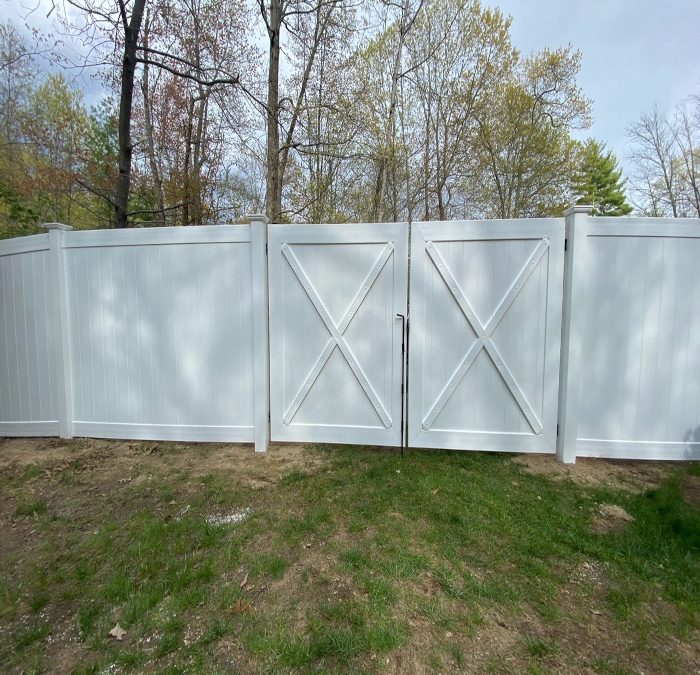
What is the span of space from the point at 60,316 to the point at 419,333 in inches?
143

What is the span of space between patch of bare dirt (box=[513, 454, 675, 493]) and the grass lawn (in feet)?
0.07

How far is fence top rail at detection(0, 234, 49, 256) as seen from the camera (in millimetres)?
3658

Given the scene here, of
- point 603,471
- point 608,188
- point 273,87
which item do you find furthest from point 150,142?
point 608,188

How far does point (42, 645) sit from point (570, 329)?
12.8ft

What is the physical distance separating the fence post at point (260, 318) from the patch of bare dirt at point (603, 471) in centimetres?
245

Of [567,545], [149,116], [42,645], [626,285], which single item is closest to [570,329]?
[626,285]

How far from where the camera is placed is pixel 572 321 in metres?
3.07

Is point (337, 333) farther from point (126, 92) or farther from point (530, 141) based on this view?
point (530, 141)

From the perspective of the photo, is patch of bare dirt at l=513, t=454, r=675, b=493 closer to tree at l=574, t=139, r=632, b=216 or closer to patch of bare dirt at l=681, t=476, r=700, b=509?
patch of bare dirt at l=681, t=476, r=700, b=509

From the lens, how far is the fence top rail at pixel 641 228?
3031 millimetres

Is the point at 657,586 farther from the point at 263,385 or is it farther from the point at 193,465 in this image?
the point at 193,465

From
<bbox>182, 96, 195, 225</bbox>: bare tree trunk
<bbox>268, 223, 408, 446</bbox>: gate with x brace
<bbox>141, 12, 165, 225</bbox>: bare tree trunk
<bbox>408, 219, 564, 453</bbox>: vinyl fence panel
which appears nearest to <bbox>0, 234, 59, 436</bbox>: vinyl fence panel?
<bbox>268, 223, 408, 446</bbox>: gate with x brace

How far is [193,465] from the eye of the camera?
10.8ft

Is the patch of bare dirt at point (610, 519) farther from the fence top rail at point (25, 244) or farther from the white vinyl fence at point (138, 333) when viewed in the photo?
the fence top rail at point (25, 244)
